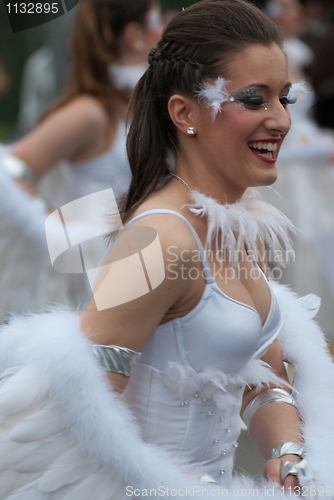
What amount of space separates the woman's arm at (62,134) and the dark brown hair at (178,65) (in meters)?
0.79

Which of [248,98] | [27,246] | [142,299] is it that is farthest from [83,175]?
[142,299]

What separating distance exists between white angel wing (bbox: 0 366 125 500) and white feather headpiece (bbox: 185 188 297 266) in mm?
462

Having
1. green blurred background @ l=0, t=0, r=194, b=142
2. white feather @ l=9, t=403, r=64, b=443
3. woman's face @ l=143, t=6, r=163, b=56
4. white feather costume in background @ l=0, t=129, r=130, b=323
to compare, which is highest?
green blurred background @ l=0, t=0, r=194, b=142

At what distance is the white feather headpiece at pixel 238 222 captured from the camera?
1.20m

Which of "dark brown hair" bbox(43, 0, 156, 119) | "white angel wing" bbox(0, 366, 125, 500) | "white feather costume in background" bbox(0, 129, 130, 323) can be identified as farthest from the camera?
"dark brown hair" bbox(43, 0, 156, 119)

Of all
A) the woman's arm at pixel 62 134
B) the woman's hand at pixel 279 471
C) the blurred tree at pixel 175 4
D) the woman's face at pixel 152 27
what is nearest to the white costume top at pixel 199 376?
the woman's hand at pixel 279 471

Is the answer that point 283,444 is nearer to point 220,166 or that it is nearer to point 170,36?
point 220,166

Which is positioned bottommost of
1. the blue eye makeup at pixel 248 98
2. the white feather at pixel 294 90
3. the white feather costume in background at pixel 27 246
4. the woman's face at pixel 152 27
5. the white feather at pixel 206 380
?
the white feather costume in background at pixel 27 246

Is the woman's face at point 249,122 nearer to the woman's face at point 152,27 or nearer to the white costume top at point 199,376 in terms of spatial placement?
the white costume top at point 199,376

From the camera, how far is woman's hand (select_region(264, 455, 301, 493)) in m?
1.20

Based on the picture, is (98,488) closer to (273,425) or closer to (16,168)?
(273,425)

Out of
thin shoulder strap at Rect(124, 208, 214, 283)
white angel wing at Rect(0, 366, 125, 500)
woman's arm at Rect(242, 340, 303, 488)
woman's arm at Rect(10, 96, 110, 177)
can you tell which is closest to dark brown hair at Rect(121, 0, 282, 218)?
thin shoulder strap at Rect(124, 208, 214, 283)

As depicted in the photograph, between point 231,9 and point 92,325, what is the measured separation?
75cm

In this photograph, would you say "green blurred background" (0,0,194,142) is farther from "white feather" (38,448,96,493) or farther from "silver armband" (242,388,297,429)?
"silver armband" (242,388,297,429)
